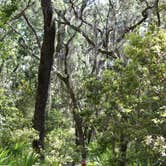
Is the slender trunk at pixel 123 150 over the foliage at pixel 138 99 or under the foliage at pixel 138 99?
under

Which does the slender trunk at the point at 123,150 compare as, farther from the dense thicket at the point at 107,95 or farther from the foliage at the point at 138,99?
the foliage at the point at 138,99

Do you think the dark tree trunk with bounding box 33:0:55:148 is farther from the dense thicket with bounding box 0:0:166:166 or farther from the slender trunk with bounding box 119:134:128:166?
the slender trunk with bounding box 119:134:128:166

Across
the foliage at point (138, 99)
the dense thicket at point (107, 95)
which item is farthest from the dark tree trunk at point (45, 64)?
the foliage at point (138, 99)

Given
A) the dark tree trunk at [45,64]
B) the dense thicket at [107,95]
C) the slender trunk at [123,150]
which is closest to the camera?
the dense thicket at [107,95]

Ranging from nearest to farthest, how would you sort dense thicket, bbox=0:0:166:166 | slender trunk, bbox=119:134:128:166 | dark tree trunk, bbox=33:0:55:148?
dense thicket, bbox=0:0:166:166, slender trunk, bbox=119:134:128:166, dark tree trunk, bbox=33:0:55:148

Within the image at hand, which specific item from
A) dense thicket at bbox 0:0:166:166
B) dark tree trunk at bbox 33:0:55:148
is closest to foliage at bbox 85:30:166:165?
dense thicket at bbox 0:0:166:166

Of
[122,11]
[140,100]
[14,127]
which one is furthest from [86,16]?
[140,100]

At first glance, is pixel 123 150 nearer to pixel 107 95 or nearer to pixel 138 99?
pixel 107 95

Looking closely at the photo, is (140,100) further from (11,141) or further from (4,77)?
(4,77)

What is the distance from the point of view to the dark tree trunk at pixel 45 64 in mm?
15258

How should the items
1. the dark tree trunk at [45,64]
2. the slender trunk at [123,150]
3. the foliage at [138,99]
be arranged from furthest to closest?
the dark tree trunk at [45,64] → the slender trunk at [123,150] → the foliage at [138,99]

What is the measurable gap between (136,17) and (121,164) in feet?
40.9

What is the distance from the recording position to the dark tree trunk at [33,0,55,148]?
1526cm

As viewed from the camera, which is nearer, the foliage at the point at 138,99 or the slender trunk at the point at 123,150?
the foliage at the point at 138,99
